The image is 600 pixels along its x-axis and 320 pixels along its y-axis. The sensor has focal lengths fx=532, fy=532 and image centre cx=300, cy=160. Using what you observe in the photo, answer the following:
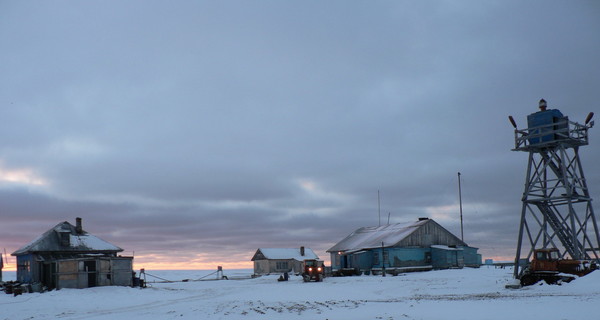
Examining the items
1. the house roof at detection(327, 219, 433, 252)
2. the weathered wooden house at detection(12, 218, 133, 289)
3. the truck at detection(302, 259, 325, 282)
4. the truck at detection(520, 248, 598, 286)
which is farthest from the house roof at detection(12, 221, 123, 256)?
the truck at detection(520, 248, 598, 286)

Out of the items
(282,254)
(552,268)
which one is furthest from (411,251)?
(552,268)

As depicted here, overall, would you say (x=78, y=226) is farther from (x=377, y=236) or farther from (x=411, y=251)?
(x=411, y=251)

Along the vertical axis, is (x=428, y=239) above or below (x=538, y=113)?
below

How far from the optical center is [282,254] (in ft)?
259

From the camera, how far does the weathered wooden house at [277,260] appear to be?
7675cm

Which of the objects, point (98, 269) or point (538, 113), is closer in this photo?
point (538, 113)

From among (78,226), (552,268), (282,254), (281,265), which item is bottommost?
(281,265)

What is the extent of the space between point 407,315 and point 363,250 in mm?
43916

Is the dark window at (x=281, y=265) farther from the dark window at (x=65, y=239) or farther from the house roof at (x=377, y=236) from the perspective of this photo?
the dark window at (x=65, y=239)

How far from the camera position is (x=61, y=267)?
43656 millimetres

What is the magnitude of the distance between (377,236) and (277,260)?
56.8 feet

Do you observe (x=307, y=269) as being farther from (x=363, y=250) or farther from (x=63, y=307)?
(x=63, y=307)

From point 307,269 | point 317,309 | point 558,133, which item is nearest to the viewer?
point 317,309

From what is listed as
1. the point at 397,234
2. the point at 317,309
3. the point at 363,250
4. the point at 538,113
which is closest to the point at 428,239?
the point at 397,234
